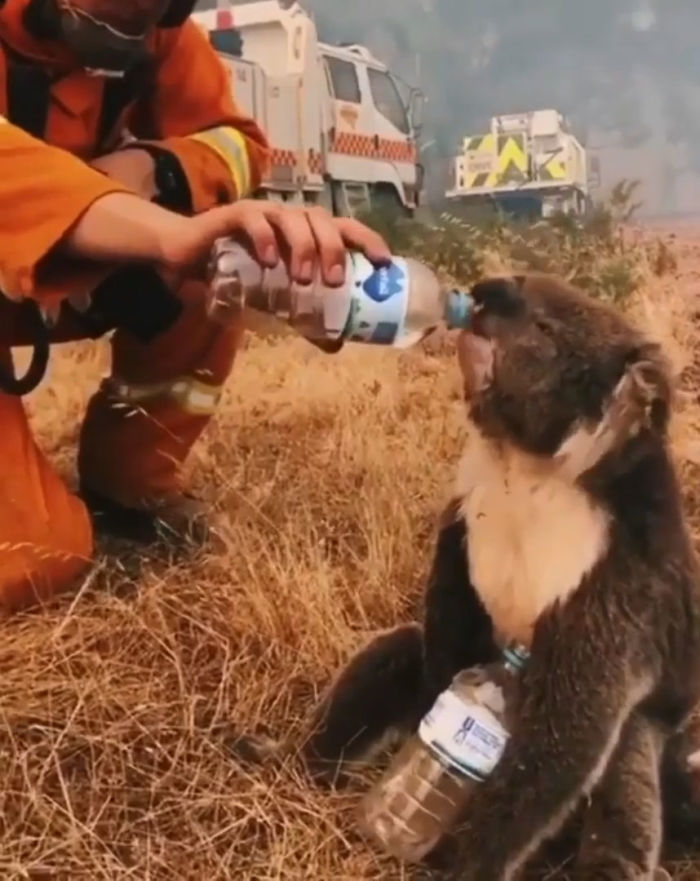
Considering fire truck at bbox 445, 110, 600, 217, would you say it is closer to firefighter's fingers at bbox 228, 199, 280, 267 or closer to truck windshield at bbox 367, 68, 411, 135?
truck windshield at bbox 367, 68, 411, 135

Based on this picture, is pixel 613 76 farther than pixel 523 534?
Yes

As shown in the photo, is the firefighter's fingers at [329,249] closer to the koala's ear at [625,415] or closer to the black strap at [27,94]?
the koala's ear at [625,415]

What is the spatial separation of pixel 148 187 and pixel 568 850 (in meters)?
1.14

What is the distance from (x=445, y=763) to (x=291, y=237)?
0.60 m

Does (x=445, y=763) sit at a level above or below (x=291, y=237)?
below

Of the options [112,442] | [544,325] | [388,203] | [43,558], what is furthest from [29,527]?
[388,203]

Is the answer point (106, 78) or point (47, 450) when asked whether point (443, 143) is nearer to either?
point (47, 450)

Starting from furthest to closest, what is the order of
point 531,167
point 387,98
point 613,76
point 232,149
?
1. point 387,98
2. point 613,76
3. point 531,167
4. point 232,149

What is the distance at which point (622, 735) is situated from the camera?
147cm

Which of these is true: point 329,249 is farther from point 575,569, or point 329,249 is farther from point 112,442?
point 112,442

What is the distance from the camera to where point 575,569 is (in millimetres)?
1463

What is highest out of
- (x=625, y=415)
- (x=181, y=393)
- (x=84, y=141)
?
(x=84, y=141)

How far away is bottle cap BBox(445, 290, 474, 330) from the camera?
1557mm

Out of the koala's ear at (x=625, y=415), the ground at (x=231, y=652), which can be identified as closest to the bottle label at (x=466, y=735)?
the ground at (x=231, y=652)
